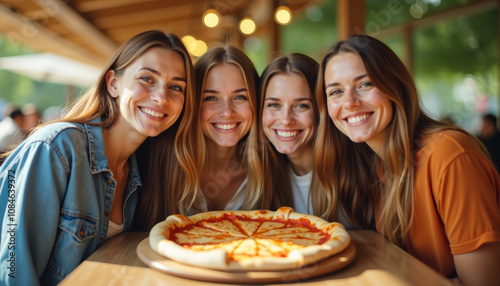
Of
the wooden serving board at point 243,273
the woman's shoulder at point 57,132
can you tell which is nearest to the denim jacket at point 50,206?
the woman's shoulder at point 57,132

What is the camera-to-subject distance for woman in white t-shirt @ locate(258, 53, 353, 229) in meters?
2.80

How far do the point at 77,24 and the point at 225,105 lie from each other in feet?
17.8

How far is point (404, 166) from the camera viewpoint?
7.12 feet

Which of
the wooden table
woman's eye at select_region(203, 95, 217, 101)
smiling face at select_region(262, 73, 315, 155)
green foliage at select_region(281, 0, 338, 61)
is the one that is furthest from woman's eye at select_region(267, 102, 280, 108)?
green foliage at select_region(281, 0, 338, 61)

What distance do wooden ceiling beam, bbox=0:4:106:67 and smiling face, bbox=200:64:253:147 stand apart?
3.23 metres

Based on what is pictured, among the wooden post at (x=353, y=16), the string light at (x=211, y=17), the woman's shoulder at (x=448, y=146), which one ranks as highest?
the string light at (x=211, y=17)

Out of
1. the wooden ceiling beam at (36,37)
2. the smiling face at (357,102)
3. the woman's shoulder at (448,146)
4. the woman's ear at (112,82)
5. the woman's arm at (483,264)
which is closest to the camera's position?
the woman's arm at (483,264)

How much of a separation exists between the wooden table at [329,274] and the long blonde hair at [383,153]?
1.09 feet

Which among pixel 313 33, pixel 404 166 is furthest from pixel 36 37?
pixel 404 166

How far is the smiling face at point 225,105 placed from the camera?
9.27ft

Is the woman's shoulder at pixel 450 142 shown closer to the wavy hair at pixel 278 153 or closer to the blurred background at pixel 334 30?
the wavy hair at pixel 278 153

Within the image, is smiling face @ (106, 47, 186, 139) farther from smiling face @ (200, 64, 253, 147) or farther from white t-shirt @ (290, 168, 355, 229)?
white t-shirt @ (290, 168, 355, 229)

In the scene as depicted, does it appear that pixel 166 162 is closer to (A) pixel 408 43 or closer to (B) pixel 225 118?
(B) pixel 225 118

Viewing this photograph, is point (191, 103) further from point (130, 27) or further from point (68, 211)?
point (130, 27)
